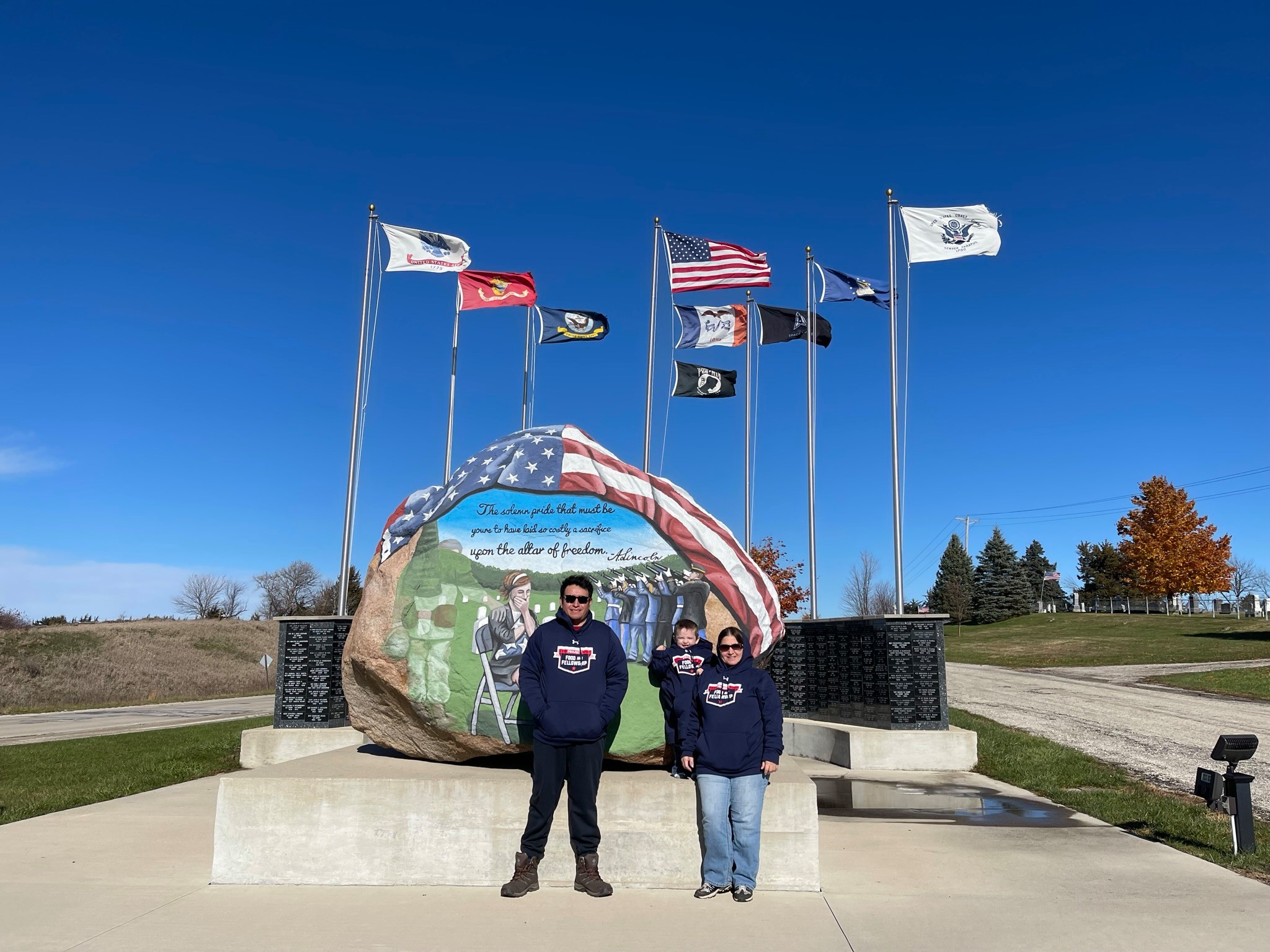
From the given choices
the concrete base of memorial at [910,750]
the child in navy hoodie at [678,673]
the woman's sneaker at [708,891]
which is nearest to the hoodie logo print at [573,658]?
the child in navy hoodie at [678,673]

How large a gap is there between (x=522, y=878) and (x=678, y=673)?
158 centimetres

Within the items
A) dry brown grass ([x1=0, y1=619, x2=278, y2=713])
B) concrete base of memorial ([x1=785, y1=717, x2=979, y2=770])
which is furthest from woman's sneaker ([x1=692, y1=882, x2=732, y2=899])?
dry brown grass ([x1=0, y1=619, x2=278, y2=713])

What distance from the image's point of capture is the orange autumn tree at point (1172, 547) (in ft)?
183

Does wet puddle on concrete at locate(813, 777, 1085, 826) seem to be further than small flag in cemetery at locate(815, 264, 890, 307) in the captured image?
No

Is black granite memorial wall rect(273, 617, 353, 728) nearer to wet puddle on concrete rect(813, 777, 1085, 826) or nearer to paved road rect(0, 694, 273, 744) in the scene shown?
wet puddle on concrete rect(813, 777, 1085, 826)

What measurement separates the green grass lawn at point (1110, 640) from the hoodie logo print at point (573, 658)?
3675 centimetres

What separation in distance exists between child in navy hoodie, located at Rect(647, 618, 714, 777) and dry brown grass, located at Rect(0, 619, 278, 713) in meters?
28.8

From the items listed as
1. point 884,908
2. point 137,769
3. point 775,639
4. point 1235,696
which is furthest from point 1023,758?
point 1235,696

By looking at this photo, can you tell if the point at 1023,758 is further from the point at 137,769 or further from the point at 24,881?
the point at 137,769

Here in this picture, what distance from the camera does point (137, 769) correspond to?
11.5 metres

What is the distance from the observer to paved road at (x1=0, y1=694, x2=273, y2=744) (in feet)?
58.7

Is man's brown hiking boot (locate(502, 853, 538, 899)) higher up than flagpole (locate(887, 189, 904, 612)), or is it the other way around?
flagpole (locate(887, 189, 904, 612))

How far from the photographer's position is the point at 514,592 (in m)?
6.41

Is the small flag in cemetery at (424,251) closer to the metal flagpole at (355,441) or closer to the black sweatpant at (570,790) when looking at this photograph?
the metal flagpole at (355,441)
